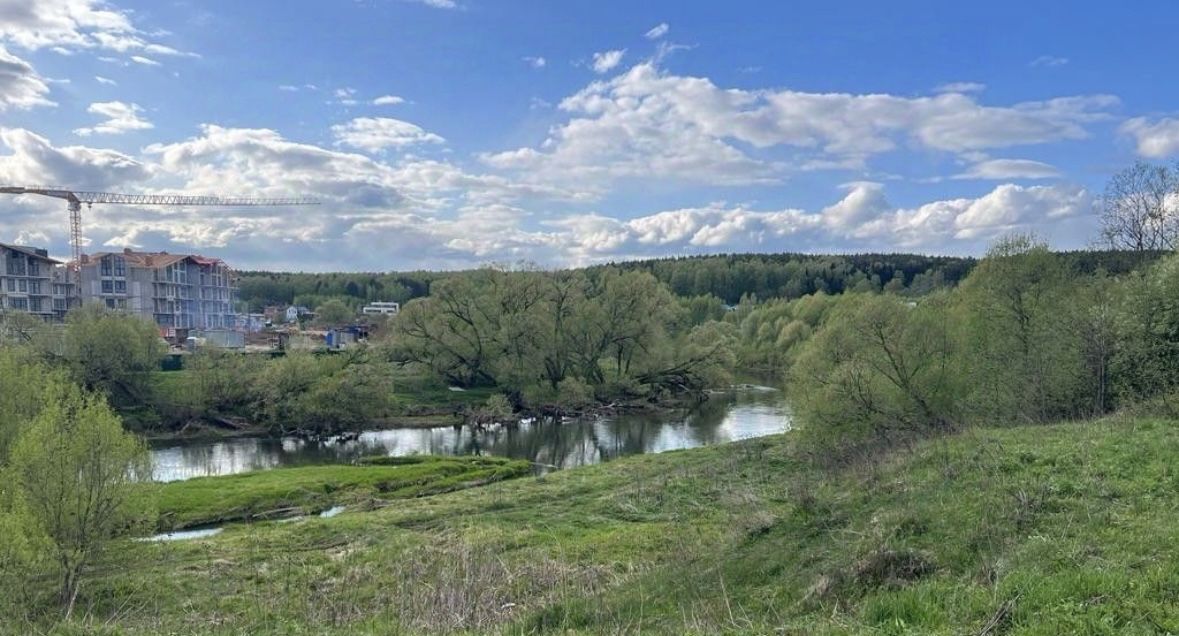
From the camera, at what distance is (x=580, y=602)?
408 inches

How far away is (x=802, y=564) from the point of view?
11.0 meters

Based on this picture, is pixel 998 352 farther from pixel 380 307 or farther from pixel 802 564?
→ pixel 380 307

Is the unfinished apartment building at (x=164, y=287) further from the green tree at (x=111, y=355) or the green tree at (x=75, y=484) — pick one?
the green tree at (x=75, y=484)

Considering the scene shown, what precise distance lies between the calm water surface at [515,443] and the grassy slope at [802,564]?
2162 cm

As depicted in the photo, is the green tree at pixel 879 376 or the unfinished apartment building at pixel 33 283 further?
A: the unfinished apartment building at pixel 33 283

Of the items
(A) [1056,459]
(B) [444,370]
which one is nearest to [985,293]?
→ (A) [1056,459]

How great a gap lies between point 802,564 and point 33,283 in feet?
316

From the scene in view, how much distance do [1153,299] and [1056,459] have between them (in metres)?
14.7

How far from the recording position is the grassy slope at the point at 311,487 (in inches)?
1156

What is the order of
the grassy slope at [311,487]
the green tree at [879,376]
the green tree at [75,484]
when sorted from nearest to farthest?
1. the green tree at [75,484]
2. the grassy slope at [311,487]
3. the green tree at [879,376]

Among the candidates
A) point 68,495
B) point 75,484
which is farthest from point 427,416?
point 68,495

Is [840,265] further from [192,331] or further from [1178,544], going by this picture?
[1178,544]

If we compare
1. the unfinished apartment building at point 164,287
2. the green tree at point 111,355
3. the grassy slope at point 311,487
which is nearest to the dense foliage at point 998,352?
the grassy slope at point 311,487

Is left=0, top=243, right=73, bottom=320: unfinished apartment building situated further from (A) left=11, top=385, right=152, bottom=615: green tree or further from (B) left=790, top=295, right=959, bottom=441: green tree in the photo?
(B) left=790, top=295, right=959, bottom=441: green tree
